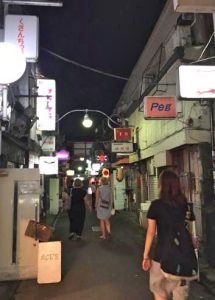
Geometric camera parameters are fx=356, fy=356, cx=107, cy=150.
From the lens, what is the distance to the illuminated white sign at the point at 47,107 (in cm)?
1648

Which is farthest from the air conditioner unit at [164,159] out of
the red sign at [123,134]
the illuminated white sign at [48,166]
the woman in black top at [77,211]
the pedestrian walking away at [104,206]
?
the illuminated white sign at [48,166]

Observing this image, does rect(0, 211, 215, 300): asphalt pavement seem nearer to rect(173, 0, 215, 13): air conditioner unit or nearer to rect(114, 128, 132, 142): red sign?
rect(173, 0, 215, 13): air conditioner unit

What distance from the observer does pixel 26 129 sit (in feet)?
43.9

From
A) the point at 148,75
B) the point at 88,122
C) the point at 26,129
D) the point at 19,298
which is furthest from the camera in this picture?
the point at 88,122

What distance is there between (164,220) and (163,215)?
64 millimetres

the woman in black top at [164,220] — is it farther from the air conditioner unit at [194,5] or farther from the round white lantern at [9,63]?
the round white lantern at [9,63]

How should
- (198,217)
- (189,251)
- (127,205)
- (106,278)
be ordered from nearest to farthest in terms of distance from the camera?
(189,251), (106,278), (198,217), (127,205)

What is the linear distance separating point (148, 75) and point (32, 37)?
7.14 metres

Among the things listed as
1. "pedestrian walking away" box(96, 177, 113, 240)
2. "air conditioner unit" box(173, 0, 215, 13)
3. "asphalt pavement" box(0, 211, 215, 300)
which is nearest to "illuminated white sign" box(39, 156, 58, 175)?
"pedestrian walking away" box(96, 177, 113, 240)

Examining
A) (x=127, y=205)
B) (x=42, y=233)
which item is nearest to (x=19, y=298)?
(x=42, y=233)

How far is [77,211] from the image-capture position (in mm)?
13320

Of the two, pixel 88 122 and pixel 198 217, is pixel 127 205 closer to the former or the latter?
pixel 88 122

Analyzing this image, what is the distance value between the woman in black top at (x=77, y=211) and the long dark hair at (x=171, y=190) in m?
9.01

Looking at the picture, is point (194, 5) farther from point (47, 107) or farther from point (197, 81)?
point (47, 107)
